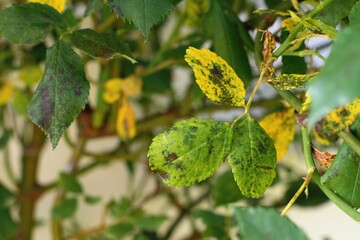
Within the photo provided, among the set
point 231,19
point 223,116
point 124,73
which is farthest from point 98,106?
point 223,116

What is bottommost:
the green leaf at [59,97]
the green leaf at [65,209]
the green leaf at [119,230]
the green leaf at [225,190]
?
the green leaf at [119,230]

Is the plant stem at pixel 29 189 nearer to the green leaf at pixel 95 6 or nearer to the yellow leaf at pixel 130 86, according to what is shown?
the yellow leaf at pixel 130 86

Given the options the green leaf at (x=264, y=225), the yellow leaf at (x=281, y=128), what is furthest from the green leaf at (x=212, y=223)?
the green leaf at (x=264, y=225)

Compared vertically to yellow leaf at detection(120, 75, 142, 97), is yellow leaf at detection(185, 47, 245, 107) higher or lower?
higher

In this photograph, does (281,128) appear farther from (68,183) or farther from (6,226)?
(6,226)

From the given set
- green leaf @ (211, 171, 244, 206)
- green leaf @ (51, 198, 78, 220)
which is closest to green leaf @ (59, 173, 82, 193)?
green leaf @ (51, 198, 78, 220)

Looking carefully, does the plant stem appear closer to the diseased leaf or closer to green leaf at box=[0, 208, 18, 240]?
green leaf at box=[0, 208, 18, 240]

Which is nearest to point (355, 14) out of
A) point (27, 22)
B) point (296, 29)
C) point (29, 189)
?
point (296, 29)
